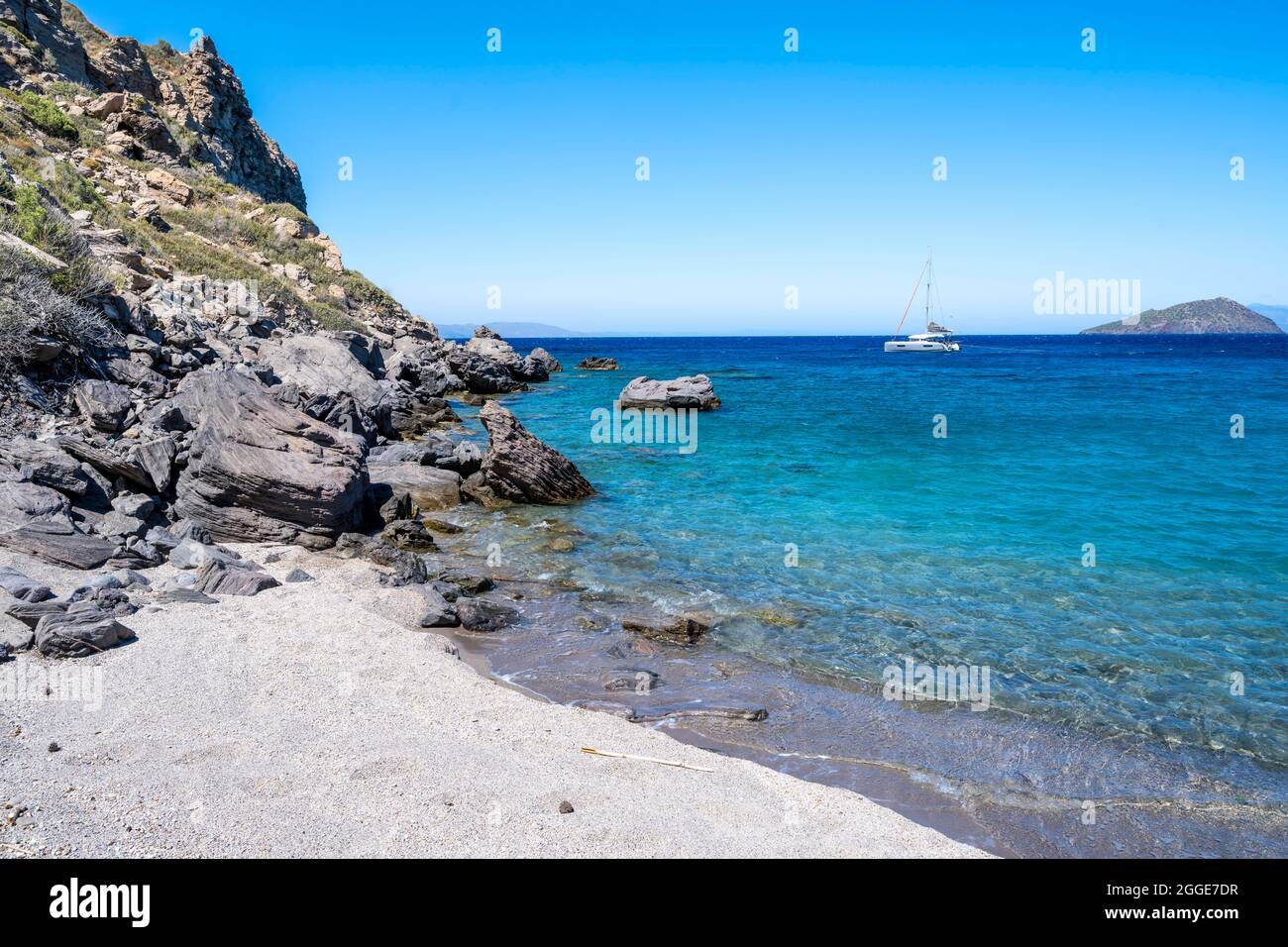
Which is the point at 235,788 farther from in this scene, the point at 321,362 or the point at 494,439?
the point at 321,362

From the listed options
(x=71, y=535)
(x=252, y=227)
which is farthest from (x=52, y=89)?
(x=71, y=535)

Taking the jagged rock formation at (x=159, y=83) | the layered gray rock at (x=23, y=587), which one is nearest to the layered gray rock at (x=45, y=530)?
the layered gray rock at (x=23, y=587)

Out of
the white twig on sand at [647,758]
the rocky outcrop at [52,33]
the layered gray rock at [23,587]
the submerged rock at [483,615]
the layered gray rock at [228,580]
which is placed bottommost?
the white twig on sand at [647,758]

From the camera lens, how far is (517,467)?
66.9 feet

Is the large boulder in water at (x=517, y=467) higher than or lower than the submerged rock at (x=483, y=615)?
higher

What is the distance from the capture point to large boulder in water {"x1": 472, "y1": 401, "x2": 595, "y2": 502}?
20.4 meters

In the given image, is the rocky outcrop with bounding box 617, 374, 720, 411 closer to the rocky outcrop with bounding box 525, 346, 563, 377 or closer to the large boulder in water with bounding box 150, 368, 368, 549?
the rocky outcrop with bounding box 525, 346, 563, 377

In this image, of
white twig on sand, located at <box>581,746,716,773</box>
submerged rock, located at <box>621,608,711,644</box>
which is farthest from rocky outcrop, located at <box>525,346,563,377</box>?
white twig on sand, located at <box>581,746,716,773</box>

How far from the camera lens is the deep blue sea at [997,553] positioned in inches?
421

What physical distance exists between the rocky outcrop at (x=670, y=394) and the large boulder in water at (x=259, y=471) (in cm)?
2907
